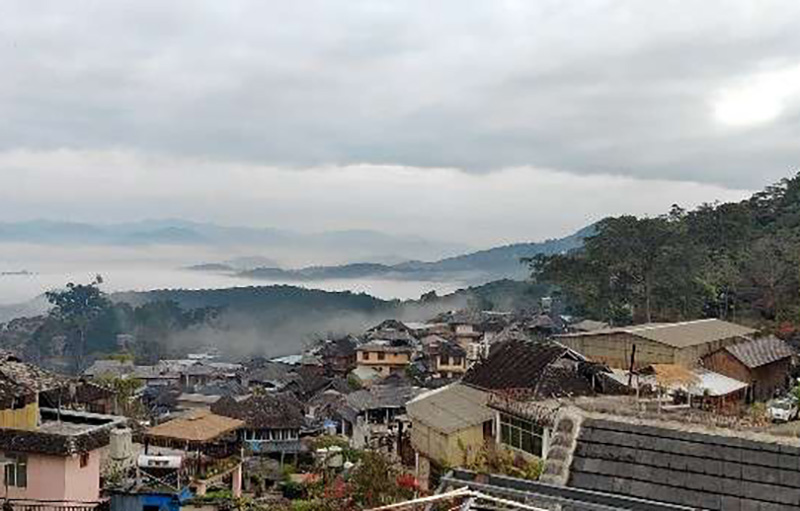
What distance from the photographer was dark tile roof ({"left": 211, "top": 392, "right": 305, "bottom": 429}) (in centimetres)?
3698

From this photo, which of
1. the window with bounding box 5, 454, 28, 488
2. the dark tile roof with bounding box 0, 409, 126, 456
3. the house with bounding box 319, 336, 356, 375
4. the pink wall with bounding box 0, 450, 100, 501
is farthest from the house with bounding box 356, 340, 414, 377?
the window with bounding box 5, 454, 28, 488

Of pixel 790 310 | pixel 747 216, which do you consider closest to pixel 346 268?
pixel 747 216

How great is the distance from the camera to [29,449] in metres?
16.7

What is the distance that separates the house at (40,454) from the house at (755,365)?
79.0 ft

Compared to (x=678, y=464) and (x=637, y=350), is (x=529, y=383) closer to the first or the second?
(x=637, y=350)

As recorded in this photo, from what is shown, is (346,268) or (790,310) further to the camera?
(346,268)

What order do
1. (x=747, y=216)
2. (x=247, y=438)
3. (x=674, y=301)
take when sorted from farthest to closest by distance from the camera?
(x=747, y=216) < (x=674, y=301) < (x=247, y=438)

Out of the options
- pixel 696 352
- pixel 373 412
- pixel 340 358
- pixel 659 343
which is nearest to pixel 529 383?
pixel 659 343

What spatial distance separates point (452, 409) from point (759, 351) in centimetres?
1464

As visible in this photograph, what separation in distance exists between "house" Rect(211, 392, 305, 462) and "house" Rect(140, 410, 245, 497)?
165 inches

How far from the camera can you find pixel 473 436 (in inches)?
955

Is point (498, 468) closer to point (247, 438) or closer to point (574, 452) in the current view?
point (574, 452)

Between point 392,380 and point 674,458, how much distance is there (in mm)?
47295

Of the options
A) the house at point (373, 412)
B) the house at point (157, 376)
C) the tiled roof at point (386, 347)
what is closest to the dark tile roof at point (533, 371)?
the house at point (373, 412)
